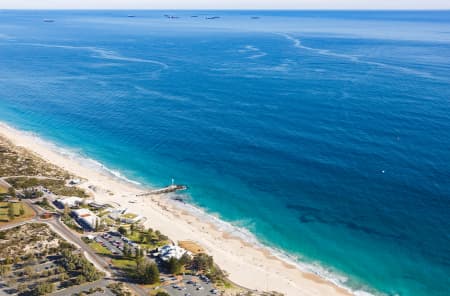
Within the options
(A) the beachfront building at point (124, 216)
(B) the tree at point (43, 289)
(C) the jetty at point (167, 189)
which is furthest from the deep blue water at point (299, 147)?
(B) the tree at point (43, 289)

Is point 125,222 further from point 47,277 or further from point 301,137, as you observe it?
point 301,137

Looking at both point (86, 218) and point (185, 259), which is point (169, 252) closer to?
point (185, 259)

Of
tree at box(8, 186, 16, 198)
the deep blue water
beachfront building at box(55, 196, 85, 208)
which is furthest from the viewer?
tree at box(8, 186, 16, 198)

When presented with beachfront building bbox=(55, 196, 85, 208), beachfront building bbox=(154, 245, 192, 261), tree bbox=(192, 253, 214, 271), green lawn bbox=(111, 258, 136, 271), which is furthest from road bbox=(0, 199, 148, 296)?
tree bbox=(192, 253, 214, 271)

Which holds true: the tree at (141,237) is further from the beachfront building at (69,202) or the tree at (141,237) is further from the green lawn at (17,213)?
the green lawn at (17,213)

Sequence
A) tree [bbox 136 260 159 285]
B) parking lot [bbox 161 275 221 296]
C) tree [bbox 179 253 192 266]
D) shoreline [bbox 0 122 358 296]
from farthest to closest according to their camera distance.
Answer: shoreline [bbox 0 122 358 296], tree [bbox 179 253 192 266], tree [bbox 136 260 159 285], parking lot [bbox 161 275 221 296]

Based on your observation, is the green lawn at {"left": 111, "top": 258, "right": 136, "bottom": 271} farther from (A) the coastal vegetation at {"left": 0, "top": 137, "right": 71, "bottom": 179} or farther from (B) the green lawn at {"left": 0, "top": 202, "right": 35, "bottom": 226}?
(A) the coastal vegetation at {"left": 0, "top": 137, "right": 71, "bottom": 179}
